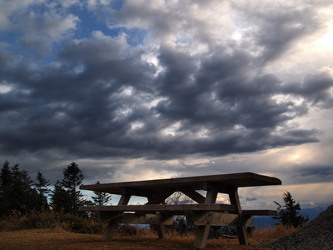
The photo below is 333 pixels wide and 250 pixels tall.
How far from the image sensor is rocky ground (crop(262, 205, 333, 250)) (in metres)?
5.44

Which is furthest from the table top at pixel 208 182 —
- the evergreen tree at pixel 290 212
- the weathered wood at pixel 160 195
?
the evergreen tree at pixel 290 212

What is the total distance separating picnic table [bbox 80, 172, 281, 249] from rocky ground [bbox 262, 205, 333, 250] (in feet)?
1.84

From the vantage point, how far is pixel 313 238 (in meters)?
5.79

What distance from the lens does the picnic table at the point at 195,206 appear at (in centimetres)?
560

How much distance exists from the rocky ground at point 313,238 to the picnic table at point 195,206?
0.56 m

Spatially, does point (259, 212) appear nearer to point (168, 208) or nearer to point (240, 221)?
point (240, 221)

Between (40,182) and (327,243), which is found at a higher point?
(40,182)

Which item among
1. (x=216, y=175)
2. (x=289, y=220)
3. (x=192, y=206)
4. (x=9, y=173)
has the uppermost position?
(x=9, y=173)

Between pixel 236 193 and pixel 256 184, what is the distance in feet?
1.89

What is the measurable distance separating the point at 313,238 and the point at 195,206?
2.09m

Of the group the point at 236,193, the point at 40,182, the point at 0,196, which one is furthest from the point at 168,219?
the point at 40,182

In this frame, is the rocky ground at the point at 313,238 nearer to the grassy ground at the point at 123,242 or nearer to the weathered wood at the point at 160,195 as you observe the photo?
the grassy ground at the point at 123,242

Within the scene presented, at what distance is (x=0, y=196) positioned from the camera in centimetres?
3534

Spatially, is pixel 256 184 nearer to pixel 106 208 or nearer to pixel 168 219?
pixel 168 219
